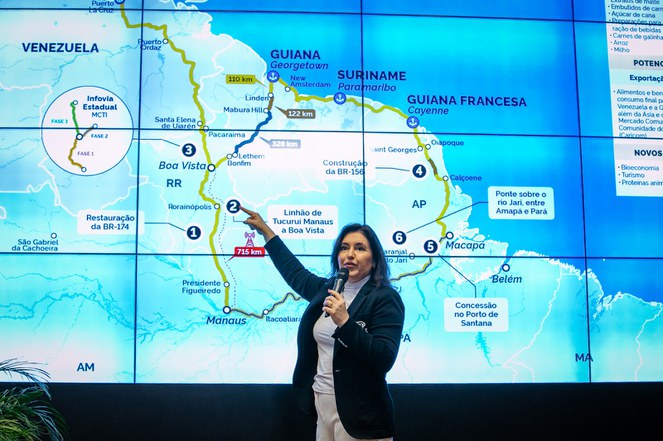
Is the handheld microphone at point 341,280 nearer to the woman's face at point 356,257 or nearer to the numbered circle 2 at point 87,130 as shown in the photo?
the woman's face at point 356,257

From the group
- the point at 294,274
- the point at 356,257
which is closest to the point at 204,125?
the point at 294,274

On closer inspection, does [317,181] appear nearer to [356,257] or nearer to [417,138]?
[417,138]

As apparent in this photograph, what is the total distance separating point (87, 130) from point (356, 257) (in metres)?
2.06

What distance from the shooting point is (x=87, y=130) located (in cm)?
365

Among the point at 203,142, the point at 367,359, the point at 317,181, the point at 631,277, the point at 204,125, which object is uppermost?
the point at 204,125

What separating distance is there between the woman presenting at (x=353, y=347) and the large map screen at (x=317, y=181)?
1.16 metres

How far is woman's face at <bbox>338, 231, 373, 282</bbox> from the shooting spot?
238 centimetres

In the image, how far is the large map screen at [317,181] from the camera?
3.53 m

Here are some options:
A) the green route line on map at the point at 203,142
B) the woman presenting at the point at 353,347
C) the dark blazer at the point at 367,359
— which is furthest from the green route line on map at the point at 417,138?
the dark blazer at the point at 367,359

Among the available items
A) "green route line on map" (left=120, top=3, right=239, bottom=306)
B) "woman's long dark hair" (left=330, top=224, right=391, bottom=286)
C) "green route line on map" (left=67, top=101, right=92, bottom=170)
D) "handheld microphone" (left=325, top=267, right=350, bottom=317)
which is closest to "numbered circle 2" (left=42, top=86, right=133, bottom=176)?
"green route line on map" (left=67, top=101, right=92, bottom=170)

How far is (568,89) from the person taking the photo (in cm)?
381

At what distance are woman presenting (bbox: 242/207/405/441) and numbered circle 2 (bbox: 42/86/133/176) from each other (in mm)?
1749

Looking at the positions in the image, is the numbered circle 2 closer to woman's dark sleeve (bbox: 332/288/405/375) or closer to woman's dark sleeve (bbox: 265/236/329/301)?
woman's dark sleeve (bbox: 265/236/329/301)

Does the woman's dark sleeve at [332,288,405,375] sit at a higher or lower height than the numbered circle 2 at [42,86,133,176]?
lower
